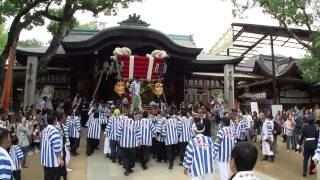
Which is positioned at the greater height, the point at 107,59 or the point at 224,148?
the point at 107,59

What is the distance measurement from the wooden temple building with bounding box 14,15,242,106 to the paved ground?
20.9 ft

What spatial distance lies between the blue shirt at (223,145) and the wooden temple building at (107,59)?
34.2ft

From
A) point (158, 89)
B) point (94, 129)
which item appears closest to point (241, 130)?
point (94, 129)

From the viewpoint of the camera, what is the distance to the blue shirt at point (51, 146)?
7305mm

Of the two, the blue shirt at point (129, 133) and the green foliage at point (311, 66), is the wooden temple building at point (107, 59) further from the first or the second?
the blue shirt at point (129, 133)

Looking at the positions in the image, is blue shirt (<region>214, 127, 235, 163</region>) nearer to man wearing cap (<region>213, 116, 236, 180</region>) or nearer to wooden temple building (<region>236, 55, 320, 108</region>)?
man wearing cap (<region>213, 116, 236, 180</region>)

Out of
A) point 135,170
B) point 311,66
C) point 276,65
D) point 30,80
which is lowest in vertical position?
point 135,170

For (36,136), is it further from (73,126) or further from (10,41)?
(10,41)

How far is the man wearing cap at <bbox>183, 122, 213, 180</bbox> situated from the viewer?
7.12m

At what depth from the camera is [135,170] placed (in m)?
11.1

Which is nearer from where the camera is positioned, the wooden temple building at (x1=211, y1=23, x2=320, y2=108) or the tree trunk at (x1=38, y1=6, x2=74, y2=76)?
the tree trunk at (x1=38, y1=6, x2=74, y2=76)

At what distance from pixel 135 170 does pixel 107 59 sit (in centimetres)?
958

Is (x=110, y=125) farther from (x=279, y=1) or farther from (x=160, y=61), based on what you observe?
(x=279, y=1)

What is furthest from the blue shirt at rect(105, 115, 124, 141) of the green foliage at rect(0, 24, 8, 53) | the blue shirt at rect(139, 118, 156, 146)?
the green foliage at rect(0, 24, 8, 53)
